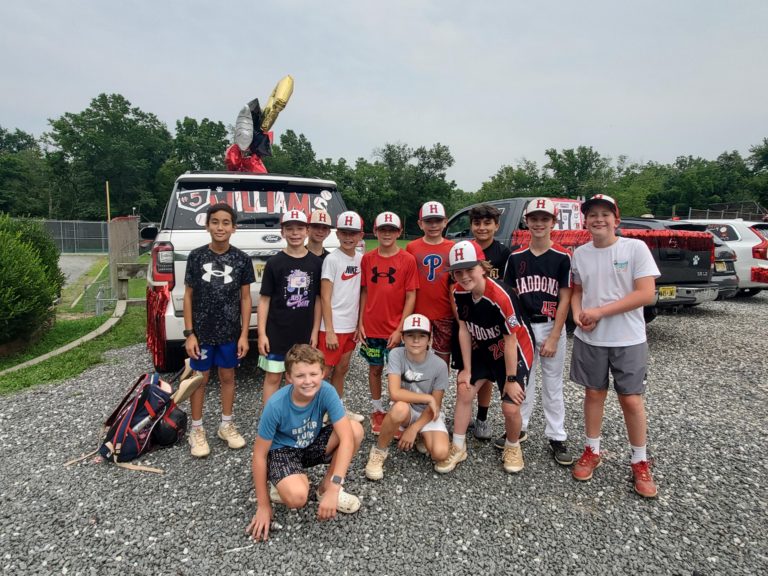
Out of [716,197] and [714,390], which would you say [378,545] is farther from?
[716,197]

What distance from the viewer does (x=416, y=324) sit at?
284cm

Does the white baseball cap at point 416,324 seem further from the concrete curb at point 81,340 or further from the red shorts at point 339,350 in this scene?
the concrete curb at point 81,340

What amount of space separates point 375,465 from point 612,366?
1600 millimetres

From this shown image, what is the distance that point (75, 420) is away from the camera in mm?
3518

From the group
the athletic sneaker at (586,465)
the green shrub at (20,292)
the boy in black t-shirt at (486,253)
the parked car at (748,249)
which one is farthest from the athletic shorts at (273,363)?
the parked car at (748,249)

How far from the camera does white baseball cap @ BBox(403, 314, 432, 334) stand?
2.82 metres

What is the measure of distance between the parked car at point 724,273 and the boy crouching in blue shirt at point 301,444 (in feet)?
20.7

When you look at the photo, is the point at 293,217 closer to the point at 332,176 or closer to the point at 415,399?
the point at 415,399

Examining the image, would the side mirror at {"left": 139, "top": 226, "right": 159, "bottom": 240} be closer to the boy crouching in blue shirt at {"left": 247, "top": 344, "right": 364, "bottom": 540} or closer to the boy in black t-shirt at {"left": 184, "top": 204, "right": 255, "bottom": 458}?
the boy in black t-shirt at {"left": 184, "top": 204, "right": 255, "bottom": 458}

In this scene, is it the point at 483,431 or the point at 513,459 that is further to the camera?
the point at 483,431

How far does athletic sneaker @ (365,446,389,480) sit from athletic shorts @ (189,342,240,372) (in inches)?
46.5

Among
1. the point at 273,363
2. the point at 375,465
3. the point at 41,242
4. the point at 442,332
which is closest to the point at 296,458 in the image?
the point at 375,465

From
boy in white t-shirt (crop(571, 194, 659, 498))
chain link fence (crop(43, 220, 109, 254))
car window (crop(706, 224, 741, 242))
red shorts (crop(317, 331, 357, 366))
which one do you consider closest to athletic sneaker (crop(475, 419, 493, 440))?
boy in white t-shirt (crop(571, 194, 659, 498))

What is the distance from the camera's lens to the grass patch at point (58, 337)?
5365mm
